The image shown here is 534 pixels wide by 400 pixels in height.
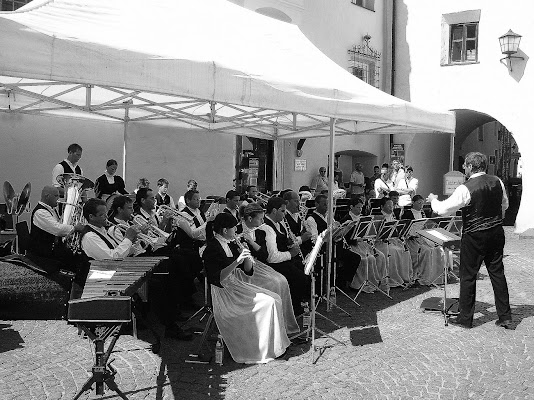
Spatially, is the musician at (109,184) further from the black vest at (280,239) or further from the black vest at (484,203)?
the black vest at (484,203)

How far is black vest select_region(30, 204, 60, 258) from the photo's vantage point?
5945 mm

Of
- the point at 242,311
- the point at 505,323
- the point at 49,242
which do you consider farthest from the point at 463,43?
the point at 49,242

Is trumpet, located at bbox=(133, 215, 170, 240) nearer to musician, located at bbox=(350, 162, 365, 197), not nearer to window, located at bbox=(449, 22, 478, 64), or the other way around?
musician, located at bbox=(350, 162, 365, 197)

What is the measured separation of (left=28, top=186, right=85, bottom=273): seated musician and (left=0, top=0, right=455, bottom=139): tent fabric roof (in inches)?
50.8

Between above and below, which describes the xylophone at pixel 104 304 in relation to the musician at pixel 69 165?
below

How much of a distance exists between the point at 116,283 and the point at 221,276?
4.31 feet

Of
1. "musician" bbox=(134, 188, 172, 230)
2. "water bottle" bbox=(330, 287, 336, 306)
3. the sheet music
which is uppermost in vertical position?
"musician" bbox=(134, 188, 172, 230)

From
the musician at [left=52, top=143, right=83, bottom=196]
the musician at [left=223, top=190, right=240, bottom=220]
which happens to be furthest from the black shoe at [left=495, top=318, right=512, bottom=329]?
the musician at [left=52, top=143, right=83, bottom=196]

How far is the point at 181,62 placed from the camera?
16.0 ft

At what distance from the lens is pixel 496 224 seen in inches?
246

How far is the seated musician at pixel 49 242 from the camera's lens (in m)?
5.84

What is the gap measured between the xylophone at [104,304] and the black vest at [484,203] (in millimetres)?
3433

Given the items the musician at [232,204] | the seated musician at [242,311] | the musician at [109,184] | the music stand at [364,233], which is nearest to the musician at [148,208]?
the musician at [232,204]

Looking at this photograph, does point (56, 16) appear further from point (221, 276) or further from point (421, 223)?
point (421, 223)
